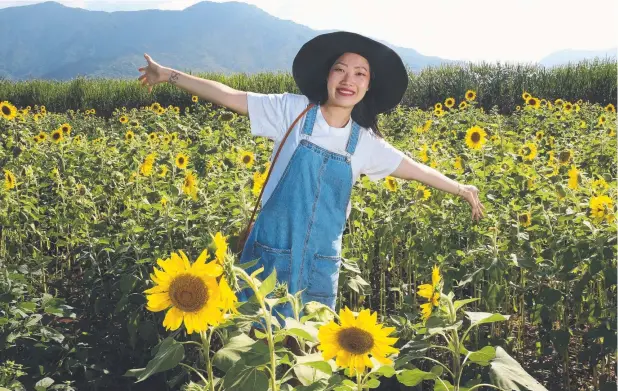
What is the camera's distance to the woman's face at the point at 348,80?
253cm

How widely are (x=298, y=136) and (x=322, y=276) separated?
1.69 feet

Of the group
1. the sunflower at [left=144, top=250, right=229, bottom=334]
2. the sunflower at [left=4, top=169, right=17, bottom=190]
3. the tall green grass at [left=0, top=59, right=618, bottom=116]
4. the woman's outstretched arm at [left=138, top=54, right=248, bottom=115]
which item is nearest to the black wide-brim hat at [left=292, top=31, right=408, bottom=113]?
the woman's outstretched arm at [left=138, top=54, right=248, bottom=115]

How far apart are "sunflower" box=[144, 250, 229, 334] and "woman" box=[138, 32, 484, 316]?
3.50 feet

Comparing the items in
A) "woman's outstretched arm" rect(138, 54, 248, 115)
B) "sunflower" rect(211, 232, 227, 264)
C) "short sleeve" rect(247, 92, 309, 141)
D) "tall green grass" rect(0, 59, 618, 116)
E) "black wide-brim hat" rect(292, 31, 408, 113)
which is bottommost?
"tall green grass" rect(0, 59, 618, 116)

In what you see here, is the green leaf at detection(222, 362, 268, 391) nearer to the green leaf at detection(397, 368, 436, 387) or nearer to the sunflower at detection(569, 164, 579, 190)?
the green leaf at detection(397, 368, 436, 387)

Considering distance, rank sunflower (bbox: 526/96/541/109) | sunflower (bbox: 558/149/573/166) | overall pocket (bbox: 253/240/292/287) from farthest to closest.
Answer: sunflower (bbox: 526/96/541/109) → sunflower (bbox: 558/149/573/166) → overall pocket (bbox: 253/240/292/287)

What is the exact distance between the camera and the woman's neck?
2.57m

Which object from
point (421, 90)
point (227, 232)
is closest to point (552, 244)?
point (227, 232)

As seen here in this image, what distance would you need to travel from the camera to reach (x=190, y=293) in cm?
135

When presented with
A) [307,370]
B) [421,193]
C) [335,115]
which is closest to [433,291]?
[307,370]

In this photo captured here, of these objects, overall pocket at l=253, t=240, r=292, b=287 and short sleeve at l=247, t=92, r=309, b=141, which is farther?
short sleeve at l=247, t=92, r=309, b=141

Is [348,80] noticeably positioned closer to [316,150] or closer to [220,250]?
[316,150]

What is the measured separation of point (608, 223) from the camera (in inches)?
105

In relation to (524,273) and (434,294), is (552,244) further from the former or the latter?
(434,294)
